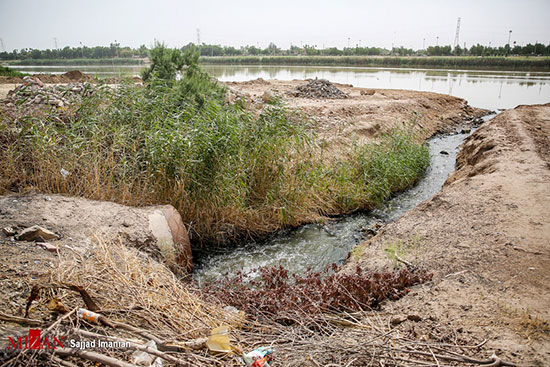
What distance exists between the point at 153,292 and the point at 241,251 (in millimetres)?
2682

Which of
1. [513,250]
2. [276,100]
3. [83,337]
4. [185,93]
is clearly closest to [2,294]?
[83,337]

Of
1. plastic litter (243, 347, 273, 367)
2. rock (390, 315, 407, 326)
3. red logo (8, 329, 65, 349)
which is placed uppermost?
red logo (8, 329, 65, 349)

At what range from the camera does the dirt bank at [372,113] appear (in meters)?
10.0

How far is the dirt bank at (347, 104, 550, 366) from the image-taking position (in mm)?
2545

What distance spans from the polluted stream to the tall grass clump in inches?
9.4

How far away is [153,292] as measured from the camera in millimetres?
2846

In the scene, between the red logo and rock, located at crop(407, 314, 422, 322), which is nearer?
the red logo

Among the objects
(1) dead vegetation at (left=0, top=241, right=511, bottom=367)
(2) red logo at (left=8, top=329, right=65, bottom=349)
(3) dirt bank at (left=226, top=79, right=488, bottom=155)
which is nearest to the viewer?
(2) red logo at (left=8, top=329, right=65, bottom=349)

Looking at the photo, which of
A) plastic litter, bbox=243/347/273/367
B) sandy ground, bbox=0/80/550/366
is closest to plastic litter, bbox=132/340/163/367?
plastic litter, bbox=243/347/273/367

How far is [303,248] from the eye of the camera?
5.61 meters

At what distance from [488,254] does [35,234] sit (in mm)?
4630

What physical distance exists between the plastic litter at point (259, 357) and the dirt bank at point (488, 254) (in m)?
1.16

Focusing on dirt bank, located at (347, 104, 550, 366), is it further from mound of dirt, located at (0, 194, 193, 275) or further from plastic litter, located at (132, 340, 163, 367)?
mound of dirt, located at (0, 194, 193, 275)

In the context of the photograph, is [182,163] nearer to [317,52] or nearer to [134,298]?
[134,298]
